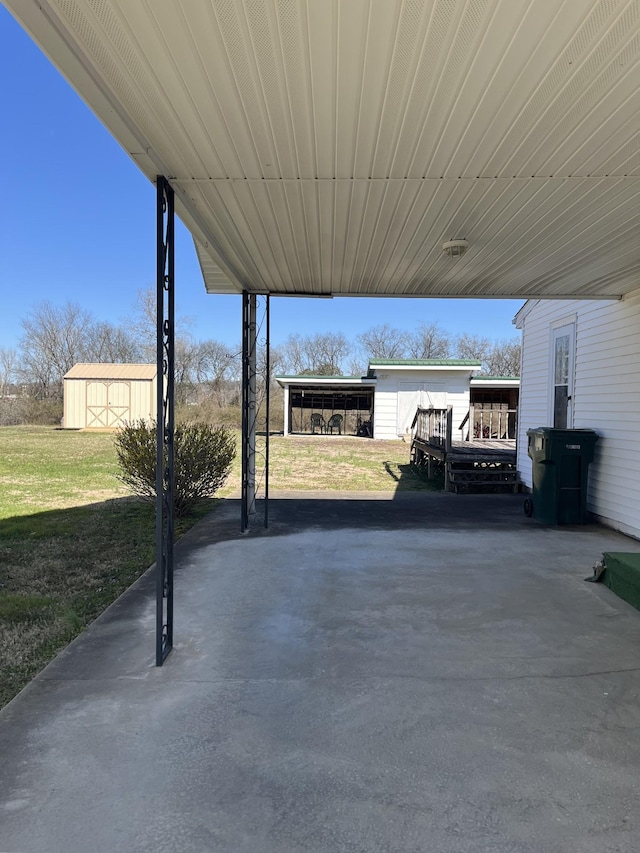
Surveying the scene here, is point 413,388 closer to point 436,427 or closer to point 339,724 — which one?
point 436,427

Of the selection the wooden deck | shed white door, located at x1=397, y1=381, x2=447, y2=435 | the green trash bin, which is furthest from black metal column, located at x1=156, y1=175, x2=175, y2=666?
shed white door, located at x1=397, y1=381, x2=447, y2=435

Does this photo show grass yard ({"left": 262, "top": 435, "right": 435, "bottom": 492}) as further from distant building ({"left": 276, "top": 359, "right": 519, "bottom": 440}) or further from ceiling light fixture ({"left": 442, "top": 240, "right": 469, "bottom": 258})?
ceiling light fixture ({"left": 442, "top": 240, "right": 469, "bottom": 258})

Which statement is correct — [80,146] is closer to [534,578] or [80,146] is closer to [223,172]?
[223,172]

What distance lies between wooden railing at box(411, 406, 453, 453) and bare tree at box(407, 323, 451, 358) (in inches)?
1168

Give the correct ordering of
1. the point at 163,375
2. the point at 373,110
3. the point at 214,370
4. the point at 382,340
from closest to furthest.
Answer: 1. the point at 373,110
2. the point at 163,375
3. the point at 214,370
4. the point at 382,340

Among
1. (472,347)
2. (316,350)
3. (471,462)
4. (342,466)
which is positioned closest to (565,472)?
(471,462)

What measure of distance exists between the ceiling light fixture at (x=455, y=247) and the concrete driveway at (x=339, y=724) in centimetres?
267

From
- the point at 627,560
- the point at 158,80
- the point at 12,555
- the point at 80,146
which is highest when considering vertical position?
the point at 80,146

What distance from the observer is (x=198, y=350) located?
32906 millimetres

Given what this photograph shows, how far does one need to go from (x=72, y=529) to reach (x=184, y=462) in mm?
1537

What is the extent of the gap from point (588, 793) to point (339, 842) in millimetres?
921

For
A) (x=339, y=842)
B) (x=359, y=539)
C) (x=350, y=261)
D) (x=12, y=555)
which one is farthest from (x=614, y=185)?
(x=12, y=555)

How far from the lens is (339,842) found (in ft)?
5.00

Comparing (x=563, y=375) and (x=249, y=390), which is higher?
(x=563, y=375)
